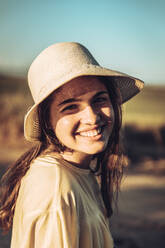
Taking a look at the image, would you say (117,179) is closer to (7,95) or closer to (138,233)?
(138,233)

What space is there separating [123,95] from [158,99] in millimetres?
12853

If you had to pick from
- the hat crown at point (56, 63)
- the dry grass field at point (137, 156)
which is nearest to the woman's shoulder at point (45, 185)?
the hat crown at point (56, 63)

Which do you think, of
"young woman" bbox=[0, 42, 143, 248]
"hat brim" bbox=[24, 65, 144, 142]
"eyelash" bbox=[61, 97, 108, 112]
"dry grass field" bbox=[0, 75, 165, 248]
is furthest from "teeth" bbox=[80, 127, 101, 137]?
"dry grass field" bbox=[0, 75, 165, 248]

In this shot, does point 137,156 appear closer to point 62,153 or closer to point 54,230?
point 62,153

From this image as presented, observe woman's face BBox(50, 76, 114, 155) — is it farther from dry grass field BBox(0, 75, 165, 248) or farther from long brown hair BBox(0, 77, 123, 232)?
dry grass field BBox(0, 75, 165, 248)

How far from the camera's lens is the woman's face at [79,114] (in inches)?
59.7

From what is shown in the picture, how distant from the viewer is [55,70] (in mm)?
1514

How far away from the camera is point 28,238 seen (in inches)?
51.7

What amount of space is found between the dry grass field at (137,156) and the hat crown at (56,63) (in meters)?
0.91

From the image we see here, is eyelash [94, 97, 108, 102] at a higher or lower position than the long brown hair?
higher

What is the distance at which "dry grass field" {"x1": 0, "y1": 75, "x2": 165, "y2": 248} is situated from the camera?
4.32 meters

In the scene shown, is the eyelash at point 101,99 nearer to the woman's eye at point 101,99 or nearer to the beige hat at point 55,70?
the woman's eye at point 101,99

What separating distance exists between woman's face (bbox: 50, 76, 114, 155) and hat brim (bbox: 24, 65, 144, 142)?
2.8 inches

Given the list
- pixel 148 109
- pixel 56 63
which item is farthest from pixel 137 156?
pixel 56 63
